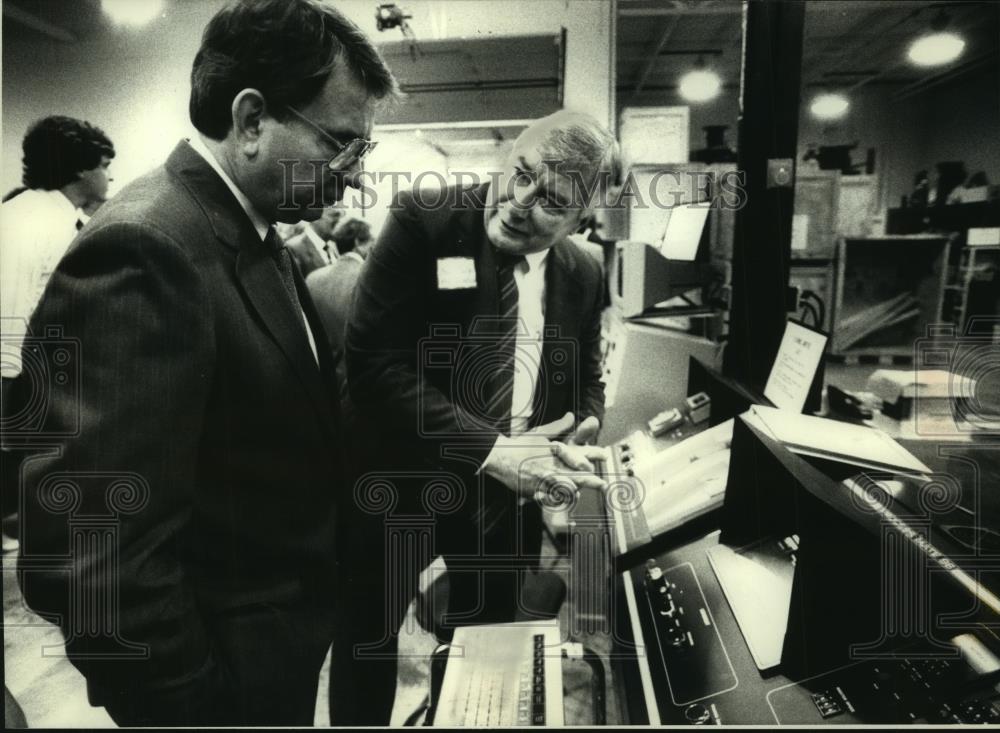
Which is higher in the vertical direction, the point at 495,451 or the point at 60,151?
the point at 60,151

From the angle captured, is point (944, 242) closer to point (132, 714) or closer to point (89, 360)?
point (89, 360)

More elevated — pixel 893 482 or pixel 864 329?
pixel 864 329

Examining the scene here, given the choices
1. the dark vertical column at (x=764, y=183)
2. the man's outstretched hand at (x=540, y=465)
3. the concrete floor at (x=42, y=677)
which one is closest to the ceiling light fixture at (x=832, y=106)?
the dark vertical column at (x=764, y=183)

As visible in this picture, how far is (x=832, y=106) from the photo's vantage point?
1.39 meters

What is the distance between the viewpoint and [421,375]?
1235 millimetres

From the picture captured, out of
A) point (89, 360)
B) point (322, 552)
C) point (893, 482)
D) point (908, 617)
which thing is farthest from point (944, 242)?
point (89, 360)

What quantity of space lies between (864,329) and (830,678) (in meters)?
0.83

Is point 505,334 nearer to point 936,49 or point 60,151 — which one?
point 60,151

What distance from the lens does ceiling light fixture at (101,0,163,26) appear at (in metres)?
1.13

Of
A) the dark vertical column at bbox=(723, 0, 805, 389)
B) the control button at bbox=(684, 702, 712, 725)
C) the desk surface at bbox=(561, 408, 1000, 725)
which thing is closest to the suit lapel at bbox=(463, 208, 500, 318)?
the desk surface at bbox=(561, 408, 1000, 725)

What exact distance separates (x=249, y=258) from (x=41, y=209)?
0.50 metres

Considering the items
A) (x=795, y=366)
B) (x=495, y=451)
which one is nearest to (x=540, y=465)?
(x=495, y=451)

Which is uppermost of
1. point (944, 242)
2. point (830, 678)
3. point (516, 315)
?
point (944, 242)

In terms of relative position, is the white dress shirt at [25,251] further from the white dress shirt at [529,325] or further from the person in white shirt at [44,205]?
the white dress shirt at [529,325]
